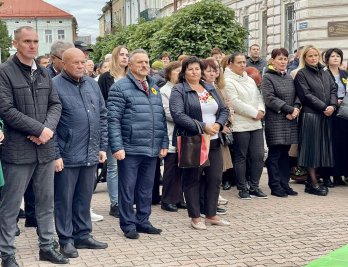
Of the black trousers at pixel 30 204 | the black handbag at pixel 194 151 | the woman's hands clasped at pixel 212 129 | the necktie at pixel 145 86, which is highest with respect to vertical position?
the necktie at pixel 145 86

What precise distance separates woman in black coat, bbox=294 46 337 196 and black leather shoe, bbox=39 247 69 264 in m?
4.55

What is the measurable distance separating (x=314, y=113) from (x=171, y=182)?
7.92ft

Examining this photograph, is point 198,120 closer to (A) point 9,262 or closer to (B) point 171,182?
(B) point 171,182

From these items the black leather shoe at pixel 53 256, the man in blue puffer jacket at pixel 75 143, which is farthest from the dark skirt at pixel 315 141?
the black leather shoe at pixel 53 256

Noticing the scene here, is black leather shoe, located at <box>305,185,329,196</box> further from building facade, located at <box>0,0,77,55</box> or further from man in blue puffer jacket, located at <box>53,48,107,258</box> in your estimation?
building facade, located at <box>0,0,77,55</box>

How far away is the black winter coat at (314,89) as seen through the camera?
32.7 ft

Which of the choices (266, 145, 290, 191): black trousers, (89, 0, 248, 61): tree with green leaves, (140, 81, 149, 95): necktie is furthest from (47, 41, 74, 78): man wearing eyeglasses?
(89, 0, 248, 61): tree with green leaves

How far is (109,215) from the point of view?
913cm

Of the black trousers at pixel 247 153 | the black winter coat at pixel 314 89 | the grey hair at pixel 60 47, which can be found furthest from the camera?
the black winter coat at pixel 314 89

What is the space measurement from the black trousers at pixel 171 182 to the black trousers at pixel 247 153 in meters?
1.15

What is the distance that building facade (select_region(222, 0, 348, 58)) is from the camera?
81.6 ft

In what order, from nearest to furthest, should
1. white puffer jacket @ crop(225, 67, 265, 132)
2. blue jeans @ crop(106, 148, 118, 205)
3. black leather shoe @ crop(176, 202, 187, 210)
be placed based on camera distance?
1. blue jeans @ crop(106, 148, 118, 205)
2. black leather shoe @ crop(176, 202, 187, 210)
3. white puffer jacket @ crop(225, 67, 265, 132)

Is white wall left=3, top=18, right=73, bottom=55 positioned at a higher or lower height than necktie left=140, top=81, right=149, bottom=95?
higher

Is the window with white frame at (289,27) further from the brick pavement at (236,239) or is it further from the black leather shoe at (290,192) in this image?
the brick pavement at (236,239)
